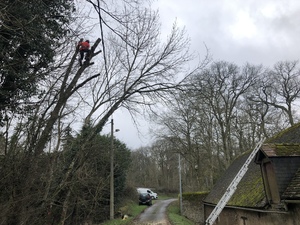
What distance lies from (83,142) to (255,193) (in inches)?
332

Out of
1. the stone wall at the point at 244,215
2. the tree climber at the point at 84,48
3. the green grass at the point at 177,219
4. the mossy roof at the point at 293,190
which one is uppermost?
the tree climber at the point at 84,48

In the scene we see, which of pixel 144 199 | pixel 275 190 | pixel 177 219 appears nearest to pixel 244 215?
pixel 275 190

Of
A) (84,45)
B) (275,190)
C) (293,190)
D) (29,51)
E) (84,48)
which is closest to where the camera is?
(29,51)

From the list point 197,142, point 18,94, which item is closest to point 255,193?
point 18,94

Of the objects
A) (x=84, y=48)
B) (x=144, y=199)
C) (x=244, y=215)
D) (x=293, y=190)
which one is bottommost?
(x=244, y=215)

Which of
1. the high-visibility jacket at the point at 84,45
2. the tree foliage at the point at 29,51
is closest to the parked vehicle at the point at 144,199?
the high-visibility jacket at the point at 84,45

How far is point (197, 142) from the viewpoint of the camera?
108 feet

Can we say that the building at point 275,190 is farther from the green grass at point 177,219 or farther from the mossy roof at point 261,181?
the green grass at point 177,219

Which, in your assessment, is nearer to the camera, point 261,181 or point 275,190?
point 275,190

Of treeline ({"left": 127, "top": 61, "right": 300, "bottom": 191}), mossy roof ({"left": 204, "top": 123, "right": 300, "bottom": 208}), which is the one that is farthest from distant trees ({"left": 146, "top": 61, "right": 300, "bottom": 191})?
mossy roof ({"left": 204, "top": 123, "right": 300, "bottom": 208})

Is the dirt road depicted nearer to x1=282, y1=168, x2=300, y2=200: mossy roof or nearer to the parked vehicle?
the parked vehicle

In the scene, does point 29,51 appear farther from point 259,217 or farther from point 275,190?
point 259,217

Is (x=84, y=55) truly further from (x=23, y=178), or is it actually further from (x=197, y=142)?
(x=197, y=142)

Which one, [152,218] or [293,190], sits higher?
[293,190]
